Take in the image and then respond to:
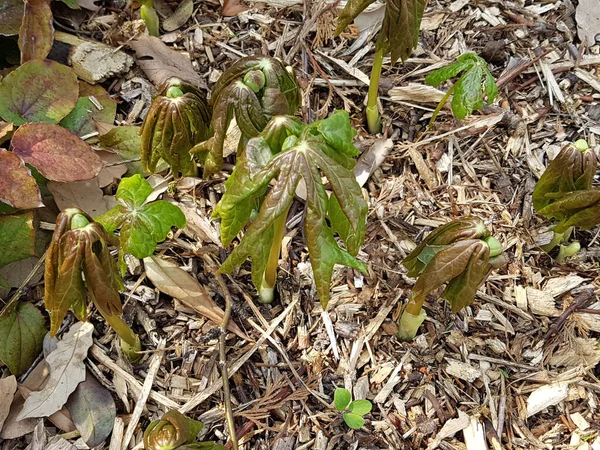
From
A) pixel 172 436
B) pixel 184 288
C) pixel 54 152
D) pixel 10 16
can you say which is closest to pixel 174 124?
pixel 54 152

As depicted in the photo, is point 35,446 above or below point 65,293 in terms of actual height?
below

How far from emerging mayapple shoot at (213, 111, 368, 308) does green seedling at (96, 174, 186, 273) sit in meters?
0.27

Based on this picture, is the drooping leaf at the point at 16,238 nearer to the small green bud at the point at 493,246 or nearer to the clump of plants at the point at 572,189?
the small green bud at the point at 493,246

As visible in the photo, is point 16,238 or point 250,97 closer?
point 250,97

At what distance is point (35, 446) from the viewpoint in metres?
1.88

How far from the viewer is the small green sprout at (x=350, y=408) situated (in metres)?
1.90

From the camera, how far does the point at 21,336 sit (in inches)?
79.0

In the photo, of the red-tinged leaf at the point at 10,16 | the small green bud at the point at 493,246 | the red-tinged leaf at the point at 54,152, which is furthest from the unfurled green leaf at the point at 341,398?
the red-tinged leaf at the point at 10,16

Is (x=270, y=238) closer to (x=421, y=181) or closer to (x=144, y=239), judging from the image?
(x=144, y=239)

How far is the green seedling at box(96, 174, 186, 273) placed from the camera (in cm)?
177

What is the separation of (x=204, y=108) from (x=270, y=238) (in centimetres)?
55

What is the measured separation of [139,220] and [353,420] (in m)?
0.89

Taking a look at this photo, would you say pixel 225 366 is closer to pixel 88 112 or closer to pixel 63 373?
pixel 63 373

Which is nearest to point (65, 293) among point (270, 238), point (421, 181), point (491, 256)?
point (270, 238)
